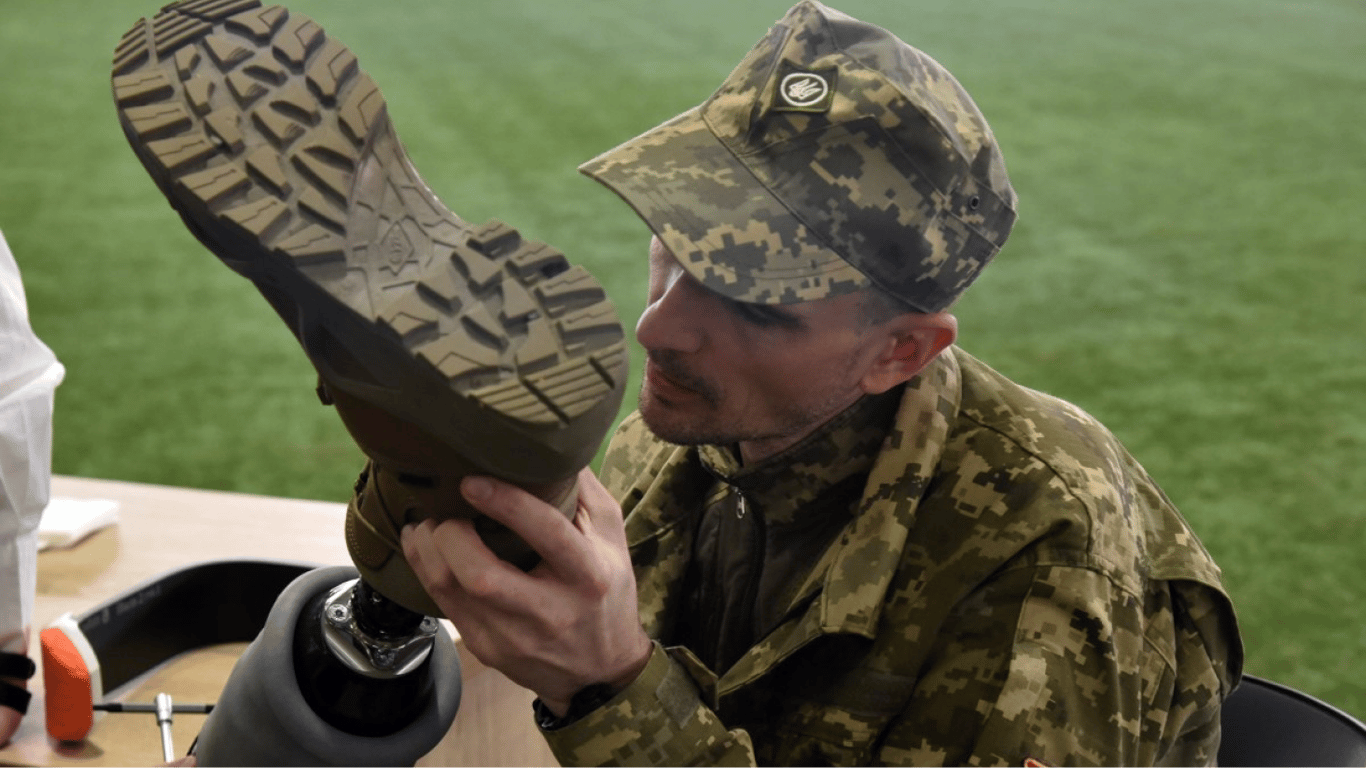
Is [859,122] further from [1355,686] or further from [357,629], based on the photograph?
[1355,686]

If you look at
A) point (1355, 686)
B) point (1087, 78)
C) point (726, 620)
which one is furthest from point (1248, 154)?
point (726, 620)

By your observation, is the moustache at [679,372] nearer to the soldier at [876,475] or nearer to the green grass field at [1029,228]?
the soldier at [876,475]

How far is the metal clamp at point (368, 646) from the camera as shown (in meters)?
1.12

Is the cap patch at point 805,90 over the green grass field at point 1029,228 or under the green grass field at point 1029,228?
over

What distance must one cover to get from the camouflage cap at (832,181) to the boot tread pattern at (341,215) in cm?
33

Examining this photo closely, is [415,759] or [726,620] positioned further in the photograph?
[726,620]

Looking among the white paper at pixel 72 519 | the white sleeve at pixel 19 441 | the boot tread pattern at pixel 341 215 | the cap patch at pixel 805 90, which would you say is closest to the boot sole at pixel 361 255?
the boot tread pattern at pixel 341 215

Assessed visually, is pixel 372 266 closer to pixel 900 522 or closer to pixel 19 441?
pixel 900 522

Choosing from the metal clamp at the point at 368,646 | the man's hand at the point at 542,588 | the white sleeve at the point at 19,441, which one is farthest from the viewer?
the white sleeve at the point at 19,441

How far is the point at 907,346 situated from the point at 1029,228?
3451 mm

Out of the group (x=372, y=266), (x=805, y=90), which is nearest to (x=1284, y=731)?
(x=805, y=90)

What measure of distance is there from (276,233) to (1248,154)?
4856mm

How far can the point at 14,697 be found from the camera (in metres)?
1.58

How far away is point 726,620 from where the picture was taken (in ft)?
4.82
